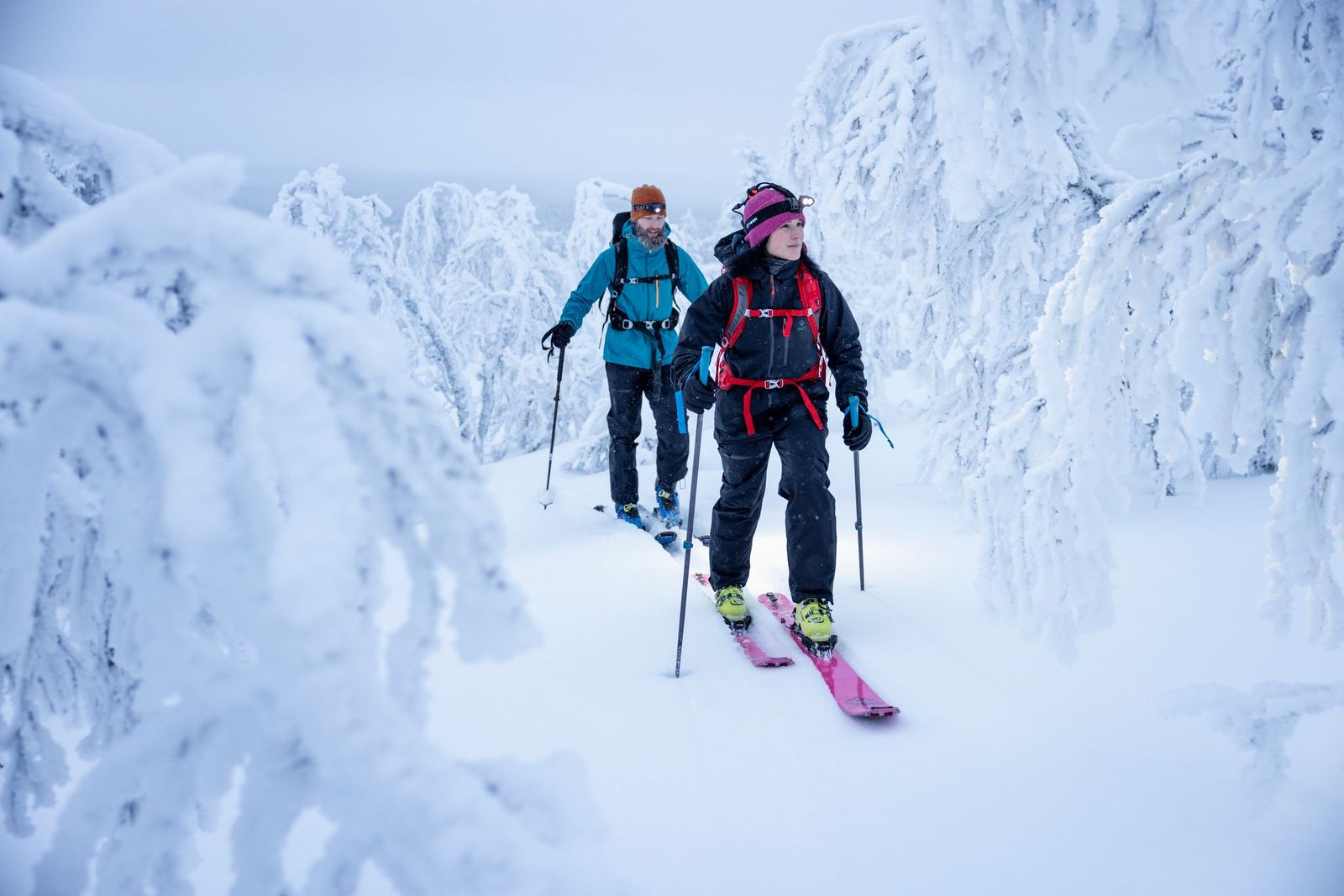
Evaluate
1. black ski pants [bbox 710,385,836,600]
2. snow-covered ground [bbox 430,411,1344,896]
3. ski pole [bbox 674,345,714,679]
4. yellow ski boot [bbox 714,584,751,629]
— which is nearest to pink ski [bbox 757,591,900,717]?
snow-covered ground [bbox 430,411,1344,896]

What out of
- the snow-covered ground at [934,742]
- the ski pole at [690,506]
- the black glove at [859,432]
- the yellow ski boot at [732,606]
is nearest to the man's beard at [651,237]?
the ski pole at [690,506]

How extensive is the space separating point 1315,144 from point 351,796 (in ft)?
8.82

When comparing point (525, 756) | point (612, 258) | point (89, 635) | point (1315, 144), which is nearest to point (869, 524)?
point (612, 258)

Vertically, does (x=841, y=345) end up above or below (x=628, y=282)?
below

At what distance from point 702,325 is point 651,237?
2.46m

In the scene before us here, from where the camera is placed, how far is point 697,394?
4047 mm

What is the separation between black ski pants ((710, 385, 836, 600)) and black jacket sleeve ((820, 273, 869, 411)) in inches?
6.9

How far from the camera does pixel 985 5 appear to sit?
196 centimetres

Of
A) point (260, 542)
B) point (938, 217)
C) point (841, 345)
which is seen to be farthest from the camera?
point (938, 217)

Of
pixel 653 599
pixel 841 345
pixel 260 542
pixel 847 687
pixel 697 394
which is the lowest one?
pixel 653 599

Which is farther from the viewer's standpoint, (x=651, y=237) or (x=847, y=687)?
(x=651, y=237)

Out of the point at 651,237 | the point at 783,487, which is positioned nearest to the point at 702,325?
the point at 783,487

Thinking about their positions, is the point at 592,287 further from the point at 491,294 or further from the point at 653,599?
the point at 491,294

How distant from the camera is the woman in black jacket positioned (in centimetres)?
390
